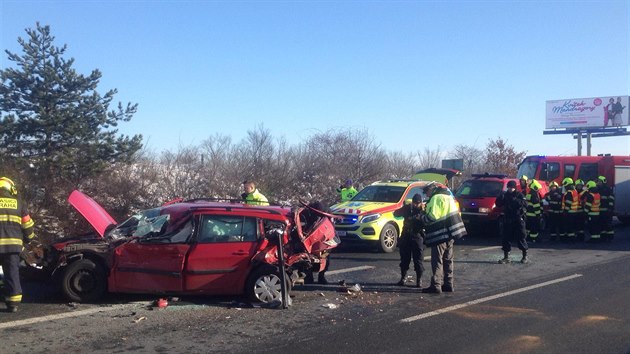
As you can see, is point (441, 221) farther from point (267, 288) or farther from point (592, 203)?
point (592, 203)

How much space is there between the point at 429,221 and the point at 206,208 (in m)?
3.60

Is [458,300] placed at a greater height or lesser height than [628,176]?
lesser

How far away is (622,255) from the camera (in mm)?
14406

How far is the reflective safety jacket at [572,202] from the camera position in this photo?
55.9 ft

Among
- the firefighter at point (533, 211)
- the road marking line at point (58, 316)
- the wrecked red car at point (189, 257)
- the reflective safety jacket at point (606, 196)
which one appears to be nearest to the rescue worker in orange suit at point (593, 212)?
the reflective safety jacket at point (606, 196)

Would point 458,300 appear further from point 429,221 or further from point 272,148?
point 272,148

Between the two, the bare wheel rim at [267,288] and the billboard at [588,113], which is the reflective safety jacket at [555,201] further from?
the billboard at [588,113]

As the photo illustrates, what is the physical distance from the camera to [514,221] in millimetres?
12703

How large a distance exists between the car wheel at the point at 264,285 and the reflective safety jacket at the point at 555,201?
37.1ft

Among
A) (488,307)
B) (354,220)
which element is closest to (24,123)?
(354,220)

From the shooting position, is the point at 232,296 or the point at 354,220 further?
the point at 354,220

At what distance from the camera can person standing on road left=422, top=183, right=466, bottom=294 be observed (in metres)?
9.70

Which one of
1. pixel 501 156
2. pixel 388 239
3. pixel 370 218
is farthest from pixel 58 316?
pixel 501 156

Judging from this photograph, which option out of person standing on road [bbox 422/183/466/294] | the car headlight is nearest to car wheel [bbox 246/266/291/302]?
person standing on road [bbox 422/183/466/294]
